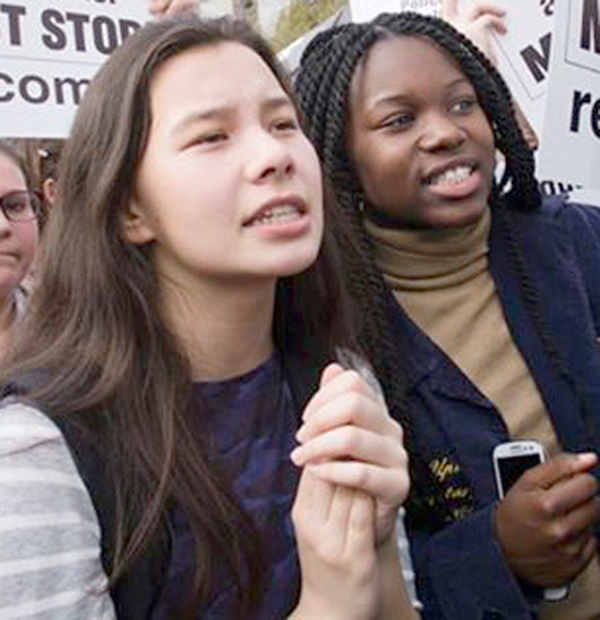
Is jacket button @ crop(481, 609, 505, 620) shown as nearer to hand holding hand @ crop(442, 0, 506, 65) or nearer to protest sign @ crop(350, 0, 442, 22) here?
hand holding hand @ crop(442, 0, 506, 65)

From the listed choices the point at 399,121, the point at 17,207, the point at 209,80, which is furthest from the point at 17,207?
the point at 209,80

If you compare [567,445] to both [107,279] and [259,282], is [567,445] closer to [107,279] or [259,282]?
[259,282]

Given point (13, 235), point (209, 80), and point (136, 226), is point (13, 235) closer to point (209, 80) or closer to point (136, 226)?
point (136, 226)

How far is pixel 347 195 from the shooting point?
1.76m

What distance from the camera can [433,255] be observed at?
1.71 metres

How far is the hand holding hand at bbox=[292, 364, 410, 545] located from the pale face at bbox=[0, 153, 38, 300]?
1.47 metres

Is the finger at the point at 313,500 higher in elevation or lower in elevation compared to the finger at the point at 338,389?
lower

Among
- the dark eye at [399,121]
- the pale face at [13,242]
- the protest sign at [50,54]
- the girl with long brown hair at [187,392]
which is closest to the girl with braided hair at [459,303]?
the dark eye at [399,121]

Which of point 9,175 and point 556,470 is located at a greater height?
point 9,175

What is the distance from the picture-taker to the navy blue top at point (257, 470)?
52.2 inches

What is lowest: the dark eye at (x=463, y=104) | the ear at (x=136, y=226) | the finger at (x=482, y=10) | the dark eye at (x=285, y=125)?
the ear at (x=136, y=226)

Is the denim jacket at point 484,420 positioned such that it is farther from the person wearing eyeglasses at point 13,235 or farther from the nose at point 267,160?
the person wearing eyeglasses at point 13,235

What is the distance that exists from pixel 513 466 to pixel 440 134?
0.54 meters

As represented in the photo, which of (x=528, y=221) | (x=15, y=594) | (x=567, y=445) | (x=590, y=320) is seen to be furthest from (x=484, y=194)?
(x=15, y=594)
